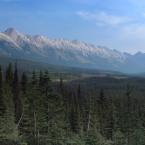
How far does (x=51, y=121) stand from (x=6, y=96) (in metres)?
Answer: 19.7

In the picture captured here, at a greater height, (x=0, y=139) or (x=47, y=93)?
(x=47, y=93)

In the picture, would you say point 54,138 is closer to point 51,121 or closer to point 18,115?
point 51,121

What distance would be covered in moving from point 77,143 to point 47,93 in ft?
25.6

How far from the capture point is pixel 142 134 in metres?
70.6

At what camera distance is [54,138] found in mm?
56500

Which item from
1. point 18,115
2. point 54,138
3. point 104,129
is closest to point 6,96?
point 18,115

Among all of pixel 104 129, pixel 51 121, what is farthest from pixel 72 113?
pixel 51 121

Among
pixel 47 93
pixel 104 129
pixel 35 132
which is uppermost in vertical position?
pixel 47 93

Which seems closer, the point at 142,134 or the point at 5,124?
the point at 5,124

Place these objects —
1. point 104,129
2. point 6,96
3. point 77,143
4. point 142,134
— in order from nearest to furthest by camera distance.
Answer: point 77,143 → point 142,134 → point 6,96 → point 104,129

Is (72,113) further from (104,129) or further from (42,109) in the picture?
(42,109)

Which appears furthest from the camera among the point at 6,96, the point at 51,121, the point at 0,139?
the point at 6,96

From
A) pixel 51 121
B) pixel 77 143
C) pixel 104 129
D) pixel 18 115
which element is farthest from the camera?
pixel 104 129

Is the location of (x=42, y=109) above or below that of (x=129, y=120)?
above
